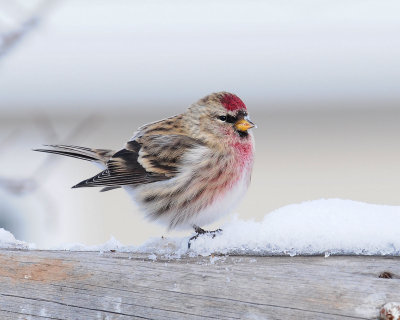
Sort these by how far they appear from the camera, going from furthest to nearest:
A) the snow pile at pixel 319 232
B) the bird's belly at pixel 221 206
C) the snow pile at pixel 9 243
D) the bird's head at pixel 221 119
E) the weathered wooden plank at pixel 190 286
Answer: the bird's head at pixel 221 119 < the bird's belly at pixel 221 206 < the snow pile at pixel 9 243 < the snow pile at pixel 319 232 < the weathered wooden plank at pixel 190 286

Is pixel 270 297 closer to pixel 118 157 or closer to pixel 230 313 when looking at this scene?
pixel 230 313

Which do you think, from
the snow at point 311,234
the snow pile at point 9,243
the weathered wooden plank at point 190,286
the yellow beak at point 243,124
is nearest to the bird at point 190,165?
the yellow beak at point 243,124

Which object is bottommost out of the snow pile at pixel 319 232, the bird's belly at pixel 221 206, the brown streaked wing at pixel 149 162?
the snow pile at pixel 319 232

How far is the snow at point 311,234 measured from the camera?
1.87 meters

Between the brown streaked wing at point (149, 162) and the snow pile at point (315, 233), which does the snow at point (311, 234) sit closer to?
the snow pile at point (315, 233)

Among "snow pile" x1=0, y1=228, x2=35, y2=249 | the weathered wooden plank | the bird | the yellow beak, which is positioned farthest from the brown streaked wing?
the weathered wooden plank

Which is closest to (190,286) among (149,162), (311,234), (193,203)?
(311,234)

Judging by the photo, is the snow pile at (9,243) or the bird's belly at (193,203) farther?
the bird's belly at (193,203)

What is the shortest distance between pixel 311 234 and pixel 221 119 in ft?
4.00

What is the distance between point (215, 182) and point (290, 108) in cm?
131

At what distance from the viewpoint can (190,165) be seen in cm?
298

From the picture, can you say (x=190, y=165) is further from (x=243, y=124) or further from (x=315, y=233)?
(x=315, y=233)

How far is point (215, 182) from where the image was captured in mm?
2939

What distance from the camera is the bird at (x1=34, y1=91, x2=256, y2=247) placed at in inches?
114
